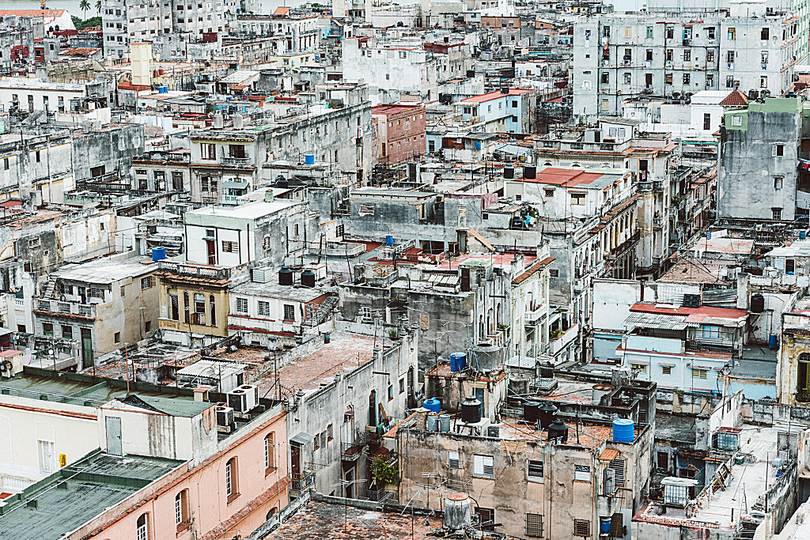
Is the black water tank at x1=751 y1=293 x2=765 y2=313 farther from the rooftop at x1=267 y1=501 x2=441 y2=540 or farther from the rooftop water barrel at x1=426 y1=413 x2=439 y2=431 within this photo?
the rooftop at x1=267 y1=501 x2=441 y2=540

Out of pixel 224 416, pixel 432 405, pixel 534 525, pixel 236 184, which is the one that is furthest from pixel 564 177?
pixel 224 416

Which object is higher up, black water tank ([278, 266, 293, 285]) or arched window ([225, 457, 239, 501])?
black water tank ([278, 266, 293, 285])

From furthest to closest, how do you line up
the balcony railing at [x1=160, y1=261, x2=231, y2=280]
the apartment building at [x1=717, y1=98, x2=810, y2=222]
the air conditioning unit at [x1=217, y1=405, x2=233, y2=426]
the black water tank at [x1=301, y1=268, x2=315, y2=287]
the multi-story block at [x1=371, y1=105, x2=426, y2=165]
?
the multi-story block at [x1=371, y1=105, x2=426, y2=165] → the apartment building at [x1=717, y1=98, x2=810, y2=222] → the balcony railing at [x1=160, y1=261, x2=231, y2=280] → the black water tank at [x1=301, y1=268, x2=315, y2=287] → the air conditioning unit at [x1=217, y1=405, x2=233, y2=426]

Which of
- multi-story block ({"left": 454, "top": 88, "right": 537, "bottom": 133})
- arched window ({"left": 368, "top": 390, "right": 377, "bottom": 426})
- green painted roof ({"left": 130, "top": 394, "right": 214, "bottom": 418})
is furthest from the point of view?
multi-story block ({"left": 454, "top": 88, "right": 537, "bottom": 133})

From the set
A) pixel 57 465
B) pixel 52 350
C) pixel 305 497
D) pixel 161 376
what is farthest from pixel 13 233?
pixel 305 497

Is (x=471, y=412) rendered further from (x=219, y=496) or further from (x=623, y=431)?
(x=219, y=496)

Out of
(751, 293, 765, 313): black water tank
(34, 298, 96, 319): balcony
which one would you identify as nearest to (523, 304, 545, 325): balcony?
(751, 293, 765, 313): black water tank

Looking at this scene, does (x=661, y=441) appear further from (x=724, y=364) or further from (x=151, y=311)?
(x=151, y=311)
